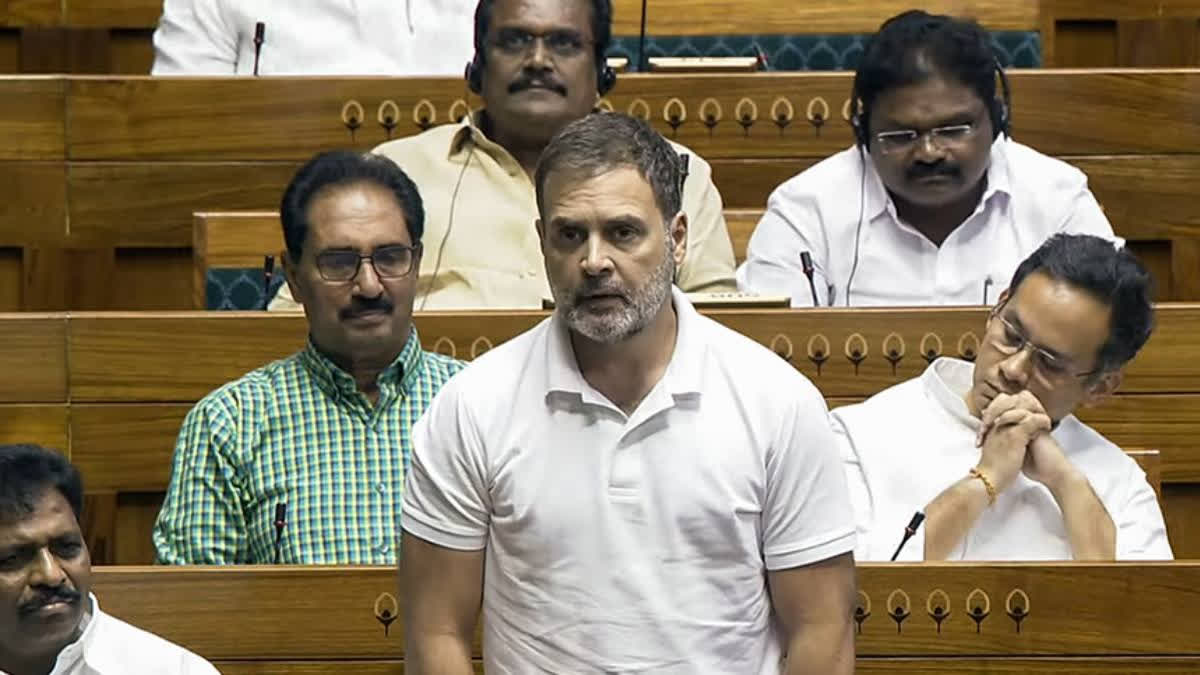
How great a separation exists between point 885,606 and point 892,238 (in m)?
0.58

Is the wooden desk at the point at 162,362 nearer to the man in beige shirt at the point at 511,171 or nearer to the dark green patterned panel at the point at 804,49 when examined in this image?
the man in beige shirt at the point at 511,171

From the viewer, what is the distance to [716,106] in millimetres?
2260

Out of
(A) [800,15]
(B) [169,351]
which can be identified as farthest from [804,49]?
(B) [169,351]

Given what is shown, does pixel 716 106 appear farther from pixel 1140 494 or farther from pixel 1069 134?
pixel 1140 494

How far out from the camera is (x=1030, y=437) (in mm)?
1625

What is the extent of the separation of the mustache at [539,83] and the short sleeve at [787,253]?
195mm

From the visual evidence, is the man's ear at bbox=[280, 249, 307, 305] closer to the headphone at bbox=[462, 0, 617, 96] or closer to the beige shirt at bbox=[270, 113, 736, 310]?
the beige shirt at bbox=[270, 113, 736, 310]

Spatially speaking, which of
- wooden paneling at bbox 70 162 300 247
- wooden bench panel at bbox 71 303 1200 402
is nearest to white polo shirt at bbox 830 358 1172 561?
wooden bench panel at bbox 71 303 1200 402

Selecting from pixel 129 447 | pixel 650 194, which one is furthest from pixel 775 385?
pixel 129 447

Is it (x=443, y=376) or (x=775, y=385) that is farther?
(x=443, y=376)

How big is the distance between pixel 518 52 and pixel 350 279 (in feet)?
1.27

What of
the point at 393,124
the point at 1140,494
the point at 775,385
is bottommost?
the point at 1140,494

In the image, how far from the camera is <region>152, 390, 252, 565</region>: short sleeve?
5.27 ft

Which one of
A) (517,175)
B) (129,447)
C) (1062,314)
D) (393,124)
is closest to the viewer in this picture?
(1062,314)
